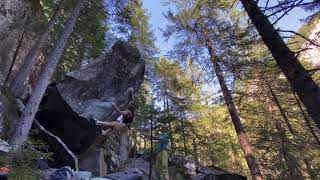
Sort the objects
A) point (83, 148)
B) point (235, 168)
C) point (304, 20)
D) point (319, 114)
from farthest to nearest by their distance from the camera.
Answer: point (235, 168) → point (83, 148) → point (304, 20) → point (319, 114)

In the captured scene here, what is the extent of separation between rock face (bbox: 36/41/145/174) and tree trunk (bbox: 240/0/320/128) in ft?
30.5

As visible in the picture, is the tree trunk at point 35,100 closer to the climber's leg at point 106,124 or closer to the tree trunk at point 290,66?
the climber's leg at point 106,124

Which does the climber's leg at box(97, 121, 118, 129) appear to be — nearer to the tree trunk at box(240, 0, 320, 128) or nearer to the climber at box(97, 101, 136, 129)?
the climber at box(97, 101, 136, 129)

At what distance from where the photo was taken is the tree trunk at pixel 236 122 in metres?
13.0

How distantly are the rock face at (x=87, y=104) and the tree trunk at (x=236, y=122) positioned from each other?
4.70 m

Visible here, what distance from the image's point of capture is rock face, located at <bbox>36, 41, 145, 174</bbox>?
13125mm

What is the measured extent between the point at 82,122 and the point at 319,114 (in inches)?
411

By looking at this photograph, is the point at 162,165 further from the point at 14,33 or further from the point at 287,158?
the point at 287,158

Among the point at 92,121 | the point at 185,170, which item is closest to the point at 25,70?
the point at 92,121

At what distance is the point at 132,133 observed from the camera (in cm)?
2186

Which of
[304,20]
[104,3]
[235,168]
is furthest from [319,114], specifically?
[235,168]

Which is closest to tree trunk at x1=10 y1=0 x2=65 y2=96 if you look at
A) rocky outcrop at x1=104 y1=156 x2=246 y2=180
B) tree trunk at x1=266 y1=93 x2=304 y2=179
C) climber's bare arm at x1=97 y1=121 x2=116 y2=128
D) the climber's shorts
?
climber's bare arm at x1=97 y1=121 x2=116 y2=128

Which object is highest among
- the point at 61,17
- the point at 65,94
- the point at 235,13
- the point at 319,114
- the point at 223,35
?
the point at 235,13

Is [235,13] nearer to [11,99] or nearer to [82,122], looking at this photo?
[82,122]
